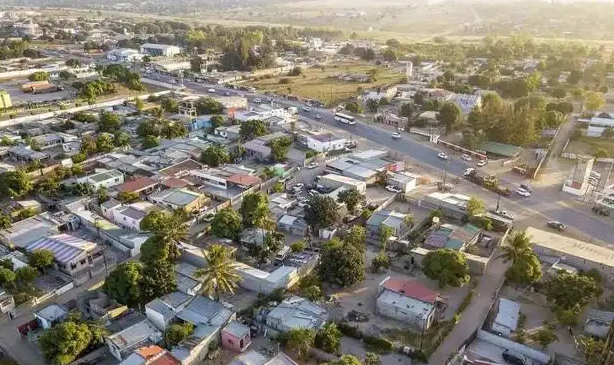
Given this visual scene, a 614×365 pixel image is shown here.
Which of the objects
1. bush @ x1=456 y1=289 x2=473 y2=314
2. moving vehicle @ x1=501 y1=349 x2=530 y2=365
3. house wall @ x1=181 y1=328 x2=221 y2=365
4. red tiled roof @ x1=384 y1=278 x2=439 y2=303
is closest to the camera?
house wall @ x1=181 y1=328 x2=221 y2=365

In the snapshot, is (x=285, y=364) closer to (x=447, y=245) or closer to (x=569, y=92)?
(x=447, y=245)

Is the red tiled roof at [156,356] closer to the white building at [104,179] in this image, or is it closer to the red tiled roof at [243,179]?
the red tiled roof at [243,179]

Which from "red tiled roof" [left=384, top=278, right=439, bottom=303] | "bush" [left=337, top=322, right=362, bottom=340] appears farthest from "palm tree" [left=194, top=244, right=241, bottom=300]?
"red tiled roof" [left=384, top=278, right=439, bottom=303]

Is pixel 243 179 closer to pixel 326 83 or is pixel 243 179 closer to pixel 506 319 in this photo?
pixel 506 319

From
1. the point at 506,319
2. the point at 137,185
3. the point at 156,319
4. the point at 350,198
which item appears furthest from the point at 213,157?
the point at 506,319

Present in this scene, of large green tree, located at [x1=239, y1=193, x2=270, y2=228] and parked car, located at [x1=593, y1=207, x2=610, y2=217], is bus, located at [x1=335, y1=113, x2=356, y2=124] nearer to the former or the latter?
large green tree, located at [x1=239, y1=193, x2=270, y2=228]

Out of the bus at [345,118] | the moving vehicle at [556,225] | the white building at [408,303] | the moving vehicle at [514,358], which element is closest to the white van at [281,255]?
the white building at [408,303]
